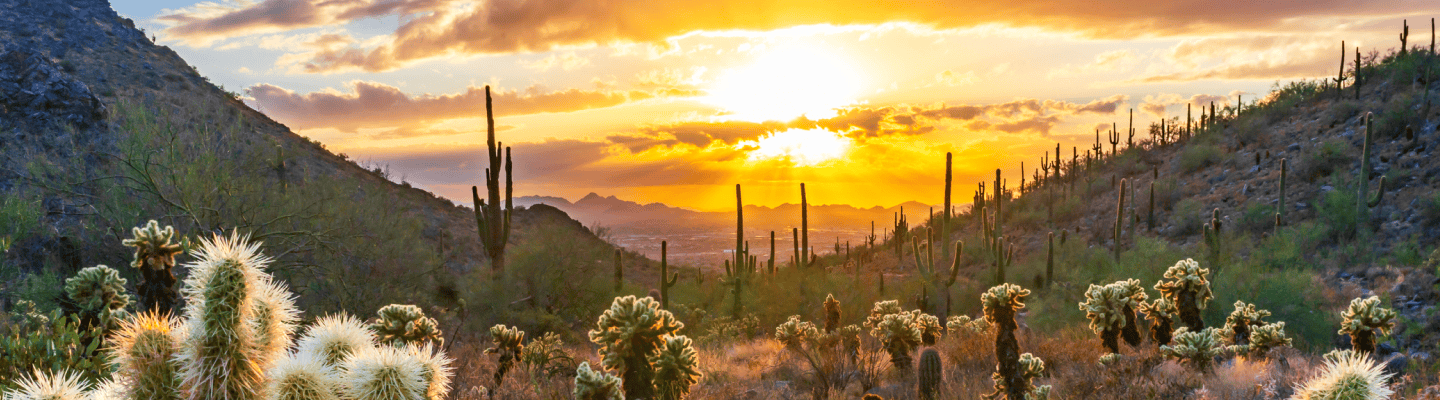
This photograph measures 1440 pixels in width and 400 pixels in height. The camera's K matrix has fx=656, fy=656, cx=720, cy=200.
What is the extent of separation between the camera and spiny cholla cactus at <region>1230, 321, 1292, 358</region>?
818cm

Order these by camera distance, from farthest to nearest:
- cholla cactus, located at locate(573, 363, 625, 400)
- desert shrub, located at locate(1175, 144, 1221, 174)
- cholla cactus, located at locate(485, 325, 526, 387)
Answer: desert shrub, located at locate(1175, 144, 1221, 174), cholla cactus, located at locate(485, 325, 526, 387), cholla cactus, located at locate(573, 363, 625, 400)

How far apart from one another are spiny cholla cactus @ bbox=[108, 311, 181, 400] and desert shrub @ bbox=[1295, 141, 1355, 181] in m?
30.1

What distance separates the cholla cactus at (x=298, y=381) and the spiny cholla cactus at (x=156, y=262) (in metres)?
4.11

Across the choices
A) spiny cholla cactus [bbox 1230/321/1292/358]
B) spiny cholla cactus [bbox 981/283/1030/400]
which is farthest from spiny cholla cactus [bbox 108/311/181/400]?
spiny cholla cactus [bbox 1230/321/1292/358]

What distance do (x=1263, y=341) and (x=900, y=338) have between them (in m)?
4.40

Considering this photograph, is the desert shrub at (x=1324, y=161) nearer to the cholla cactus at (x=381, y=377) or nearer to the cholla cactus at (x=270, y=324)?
the cholla cactus at (x=381, y=377)

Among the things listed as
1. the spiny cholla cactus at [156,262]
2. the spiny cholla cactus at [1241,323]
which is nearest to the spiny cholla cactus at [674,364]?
the spiny cholla cactus at [156,262]

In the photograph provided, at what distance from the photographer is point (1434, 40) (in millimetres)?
25938

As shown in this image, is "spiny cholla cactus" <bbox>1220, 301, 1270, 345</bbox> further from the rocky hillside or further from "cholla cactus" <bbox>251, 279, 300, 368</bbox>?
the rocky hillside

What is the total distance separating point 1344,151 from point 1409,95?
14.3ft

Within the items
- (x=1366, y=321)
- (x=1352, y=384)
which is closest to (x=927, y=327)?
(x=1366, y=321)

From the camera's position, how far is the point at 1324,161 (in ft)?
75.3

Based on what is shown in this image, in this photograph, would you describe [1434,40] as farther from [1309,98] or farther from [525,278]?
[525,278]

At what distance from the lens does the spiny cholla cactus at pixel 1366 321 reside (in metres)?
7.77
